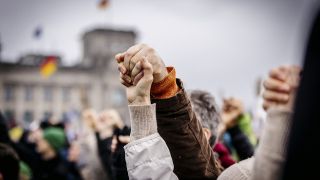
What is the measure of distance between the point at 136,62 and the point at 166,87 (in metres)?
0.20

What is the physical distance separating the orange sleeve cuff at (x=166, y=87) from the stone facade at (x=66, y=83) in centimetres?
5841

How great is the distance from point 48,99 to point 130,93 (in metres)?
62.5

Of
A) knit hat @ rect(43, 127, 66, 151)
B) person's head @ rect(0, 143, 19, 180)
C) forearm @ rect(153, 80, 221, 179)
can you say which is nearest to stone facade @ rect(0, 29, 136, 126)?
knit hat @ rect(43, 127, 66, 151)

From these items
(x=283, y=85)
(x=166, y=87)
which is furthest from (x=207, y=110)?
(x=283, y=85)

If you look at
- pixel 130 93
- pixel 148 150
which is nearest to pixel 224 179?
pixel 148 150

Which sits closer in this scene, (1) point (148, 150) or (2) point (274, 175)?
(2) point (274, 175)

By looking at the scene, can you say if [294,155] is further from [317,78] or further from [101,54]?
[101,54]

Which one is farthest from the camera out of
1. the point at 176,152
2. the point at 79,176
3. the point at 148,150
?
the point at 79,176

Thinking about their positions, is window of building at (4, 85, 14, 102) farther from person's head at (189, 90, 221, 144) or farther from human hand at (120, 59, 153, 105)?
human hand at (120, 59, 153, 105)

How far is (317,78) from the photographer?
33.0 inches

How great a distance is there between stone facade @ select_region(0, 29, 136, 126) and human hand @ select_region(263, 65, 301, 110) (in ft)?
194

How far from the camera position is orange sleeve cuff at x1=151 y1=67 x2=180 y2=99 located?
163 centimetres

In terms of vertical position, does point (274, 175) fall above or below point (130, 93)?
below

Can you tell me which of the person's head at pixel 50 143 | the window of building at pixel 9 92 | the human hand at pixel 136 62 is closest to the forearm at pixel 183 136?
the human hand at pixel 136 62
